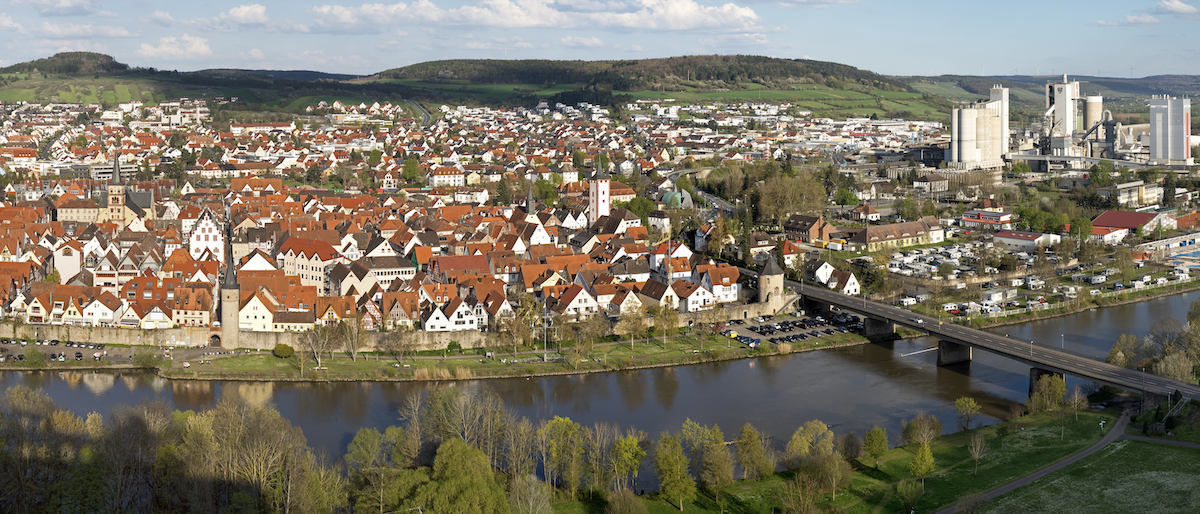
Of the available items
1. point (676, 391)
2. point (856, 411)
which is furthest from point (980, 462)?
point (676, 391)

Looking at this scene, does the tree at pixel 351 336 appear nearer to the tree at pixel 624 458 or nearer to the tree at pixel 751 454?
the tree at pixel 624 458

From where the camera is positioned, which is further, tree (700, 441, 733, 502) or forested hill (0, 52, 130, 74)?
forested hill (0, 52, 130, 74)

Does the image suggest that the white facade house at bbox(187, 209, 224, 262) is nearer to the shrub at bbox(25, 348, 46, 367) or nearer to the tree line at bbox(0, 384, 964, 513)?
the shrub at bbox(25, 348, 46, 367)

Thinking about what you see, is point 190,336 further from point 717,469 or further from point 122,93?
point 122,93

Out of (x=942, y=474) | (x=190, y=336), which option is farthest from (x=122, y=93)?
(x=942, y=474)

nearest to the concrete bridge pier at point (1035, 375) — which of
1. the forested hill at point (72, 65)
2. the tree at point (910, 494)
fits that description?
the tree at point (910, 494)

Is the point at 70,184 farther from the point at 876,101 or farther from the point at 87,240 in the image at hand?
the point at 876,101

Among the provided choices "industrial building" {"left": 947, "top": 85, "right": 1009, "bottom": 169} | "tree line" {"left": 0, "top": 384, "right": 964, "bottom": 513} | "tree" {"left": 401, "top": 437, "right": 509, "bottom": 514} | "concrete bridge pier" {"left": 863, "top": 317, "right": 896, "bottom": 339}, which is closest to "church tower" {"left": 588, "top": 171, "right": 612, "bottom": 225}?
"concrete bridge pier" {"left": 863, "top": 317, "right": 896, "bottom": 339}
